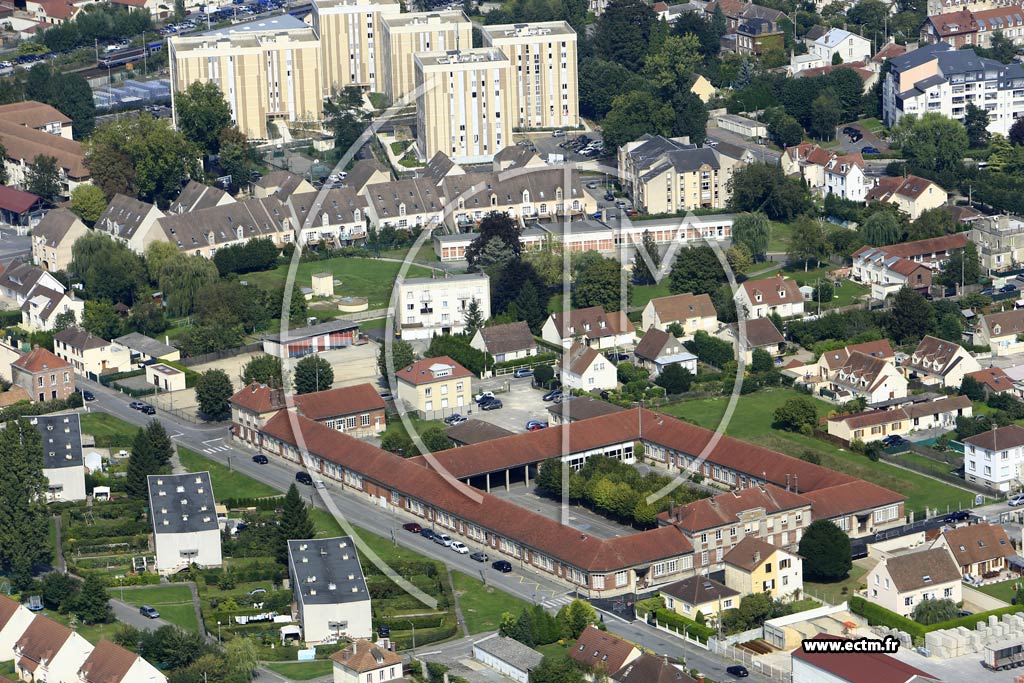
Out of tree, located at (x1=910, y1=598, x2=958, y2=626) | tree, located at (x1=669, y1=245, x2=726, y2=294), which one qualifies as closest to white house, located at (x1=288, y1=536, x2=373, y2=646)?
tree, located at (x1=910, y1=598, x2=958, y2=626)

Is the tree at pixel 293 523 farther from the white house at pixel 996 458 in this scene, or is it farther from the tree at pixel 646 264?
the tree at pixel 646 264

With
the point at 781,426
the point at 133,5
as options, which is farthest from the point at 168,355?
the point at 133,5

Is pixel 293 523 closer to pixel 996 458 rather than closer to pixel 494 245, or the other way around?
pixel 996 458

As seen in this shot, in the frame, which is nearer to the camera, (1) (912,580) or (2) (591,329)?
(1) (912,580)

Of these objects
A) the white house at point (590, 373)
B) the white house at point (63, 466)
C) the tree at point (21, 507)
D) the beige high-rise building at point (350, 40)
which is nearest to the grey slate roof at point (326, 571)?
the tree at point (21, 507)

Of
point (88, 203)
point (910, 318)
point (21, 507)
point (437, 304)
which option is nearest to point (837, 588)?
point (910, 318)

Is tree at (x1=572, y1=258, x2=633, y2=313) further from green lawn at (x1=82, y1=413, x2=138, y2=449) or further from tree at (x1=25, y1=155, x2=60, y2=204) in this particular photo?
tree at (x1=25, y1=155, x2=60, y2=204)
